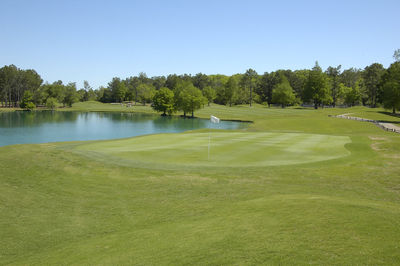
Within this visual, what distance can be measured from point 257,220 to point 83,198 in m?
8.31

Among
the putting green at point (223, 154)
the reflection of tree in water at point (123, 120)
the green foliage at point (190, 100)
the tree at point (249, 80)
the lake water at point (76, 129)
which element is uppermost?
the tree at point (249, 80)

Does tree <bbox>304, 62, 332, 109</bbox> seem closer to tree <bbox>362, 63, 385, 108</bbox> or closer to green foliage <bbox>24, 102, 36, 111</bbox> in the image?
tree <bbox>362, 63, 385, 108</bbox>

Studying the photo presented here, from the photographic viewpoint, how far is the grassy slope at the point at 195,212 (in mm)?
7078

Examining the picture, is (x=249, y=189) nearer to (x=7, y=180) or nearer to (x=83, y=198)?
(x=83, y=198)

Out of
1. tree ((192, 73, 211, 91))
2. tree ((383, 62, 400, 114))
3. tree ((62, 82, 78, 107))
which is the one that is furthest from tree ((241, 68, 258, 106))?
tree ((62, 82, 78, 107))

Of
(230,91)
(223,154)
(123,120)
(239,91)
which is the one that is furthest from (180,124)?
(239,91)

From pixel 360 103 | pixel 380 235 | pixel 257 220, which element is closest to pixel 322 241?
pixel 380 235

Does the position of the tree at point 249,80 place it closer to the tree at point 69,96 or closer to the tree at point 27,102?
the tree at point 69,96

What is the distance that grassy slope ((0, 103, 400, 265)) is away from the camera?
7.08 meters

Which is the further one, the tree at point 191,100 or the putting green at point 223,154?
the tree at point 191,100

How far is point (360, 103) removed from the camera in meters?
153

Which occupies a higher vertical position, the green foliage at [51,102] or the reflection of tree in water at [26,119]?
the green foliage at [51,102]

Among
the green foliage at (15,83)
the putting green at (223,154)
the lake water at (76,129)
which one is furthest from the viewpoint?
the green foliage at (15,83)

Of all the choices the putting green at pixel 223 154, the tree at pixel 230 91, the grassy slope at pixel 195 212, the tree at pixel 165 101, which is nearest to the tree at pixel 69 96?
the tree at pixel 165 101
